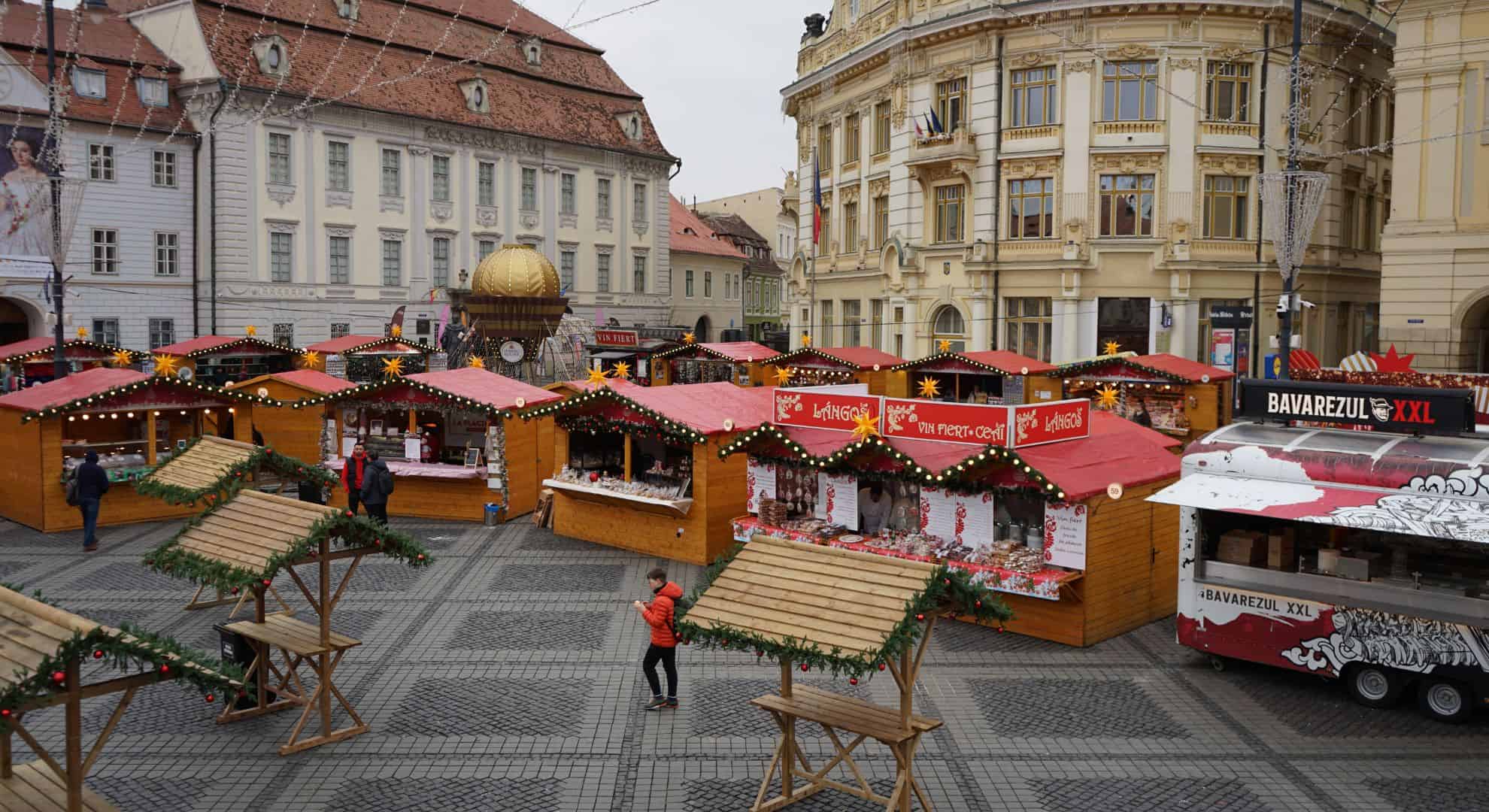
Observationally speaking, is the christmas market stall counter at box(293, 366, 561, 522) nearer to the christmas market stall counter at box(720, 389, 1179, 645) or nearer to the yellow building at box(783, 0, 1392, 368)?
the christmas market stall counter at box(720, 389, 1179, 645)

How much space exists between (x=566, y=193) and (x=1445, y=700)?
1970 inches

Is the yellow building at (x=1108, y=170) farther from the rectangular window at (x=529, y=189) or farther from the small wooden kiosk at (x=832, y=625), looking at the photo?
the small wooden kiosk at (x=832, y=625)

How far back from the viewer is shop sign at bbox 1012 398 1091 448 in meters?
16.2

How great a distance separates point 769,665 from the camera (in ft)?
48.6

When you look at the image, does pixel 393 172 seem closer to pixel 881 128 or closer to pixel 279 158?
pixel 279 158

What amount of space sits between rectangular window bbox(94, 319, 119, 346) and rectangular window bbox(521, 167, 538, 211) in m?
18.7

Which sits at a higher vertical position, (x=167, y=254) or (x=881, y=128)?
(x=881, y=128)

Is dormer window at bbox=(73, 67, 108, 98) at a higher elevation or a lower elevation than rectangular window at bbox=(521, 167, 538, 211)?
higher

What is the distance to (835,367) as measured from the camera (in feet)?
121

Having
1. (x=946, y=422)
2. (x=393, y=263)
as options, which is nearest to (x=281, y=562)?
(x=946, y=422)

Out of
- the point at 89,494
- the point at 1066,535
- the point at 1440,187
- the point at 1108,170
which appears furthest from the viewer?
the point at 1108,170

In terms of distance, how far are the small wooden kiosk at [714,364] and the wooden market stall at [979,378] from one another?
16.5 ft

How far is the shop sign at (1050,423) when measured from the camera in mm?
16172

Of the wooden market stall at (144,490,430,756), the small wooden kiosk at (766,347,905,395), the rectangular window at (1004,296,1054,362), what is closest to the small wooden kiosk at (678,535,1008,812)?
the wooden market stall at (144,490,430,756)
